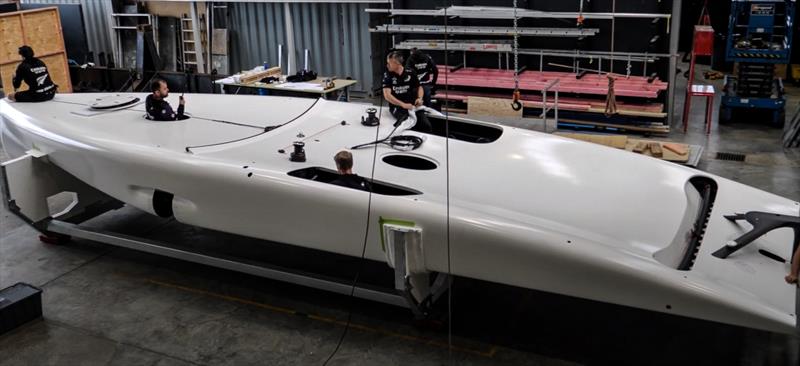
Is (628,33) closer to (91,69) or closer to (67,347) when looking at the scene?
(67,347)

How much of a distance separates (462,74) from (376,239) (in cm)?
650

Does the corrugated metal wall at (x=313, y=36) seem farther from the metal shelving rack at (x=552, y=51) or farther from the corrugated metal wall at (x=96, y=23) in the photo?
the corrugated metal wall at (x=96, y=23)

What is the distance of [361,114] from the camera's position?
6664 millimetres

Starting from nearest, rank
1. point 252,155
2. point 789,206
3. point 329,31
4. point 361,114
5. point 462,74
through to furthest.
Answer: point 789,206 → point 252,155 → point 361,114 → point 462,74 → point 329,31

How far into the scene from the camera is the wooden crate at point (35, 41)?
11.6m

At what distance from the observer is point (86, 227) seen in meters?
6.48

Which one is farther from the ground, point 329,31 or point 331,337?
point 329,31

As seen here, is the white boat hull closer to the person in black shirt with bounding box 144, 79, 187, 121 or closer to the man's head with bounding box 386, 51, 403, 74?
the person in black shirt with bounding box 144, 79, 187, 121

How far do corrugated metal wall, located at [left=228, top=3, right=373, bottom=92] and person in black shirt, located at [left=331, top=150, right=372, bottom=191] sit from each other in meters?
7.21

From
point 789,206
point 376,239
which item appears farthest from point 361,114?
point 789,206

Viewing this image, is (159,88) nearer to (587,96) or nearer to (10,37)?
(587,96)

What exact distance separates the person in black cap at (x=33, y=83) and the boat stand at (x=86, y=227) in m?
1.13

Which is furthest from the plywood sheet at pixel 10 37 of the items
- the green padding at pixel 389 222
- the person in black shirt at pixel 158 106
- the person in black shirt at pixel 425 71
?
the green padding at pixel 389 222

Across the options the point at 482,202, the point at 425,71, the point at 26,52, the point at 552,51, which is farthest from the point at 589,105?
the point at 26,52
